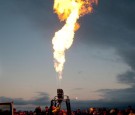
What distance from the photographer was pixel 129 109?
19609 mm

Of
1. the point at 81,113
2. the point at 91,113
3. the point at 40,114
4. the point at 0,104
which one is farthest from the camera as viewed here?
the point at 81,113

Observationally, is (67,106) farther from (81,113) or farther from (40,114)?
(81,113)

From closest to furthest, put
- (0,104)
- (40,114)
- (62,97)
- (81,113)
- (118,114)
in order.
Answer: (0,104) → (62,97) → (118,114) → (40,114) → (81,113)

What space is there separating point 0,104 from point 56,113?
6.95 m

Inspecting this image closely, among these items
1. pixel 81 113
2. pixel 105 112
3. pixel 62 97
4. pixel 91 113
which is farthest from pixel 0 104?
pixel 81 113

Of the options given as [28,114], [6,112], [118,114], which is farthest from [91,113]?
[6,112]

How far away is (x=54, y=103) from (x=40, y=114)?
405 cm

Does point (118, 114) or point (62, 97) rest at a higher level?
point (62, 97)

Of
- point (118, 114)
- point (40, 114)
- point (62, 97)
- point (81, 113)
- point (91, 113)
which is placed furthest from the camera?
point (81, 113)

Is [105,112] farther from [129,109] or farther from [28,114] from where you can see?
[28,114]

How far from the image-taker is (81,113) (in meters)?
25.7

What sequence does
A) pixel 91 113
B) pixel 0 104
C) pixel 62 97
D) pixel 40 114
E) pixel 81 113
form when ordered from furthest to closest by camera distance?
1. pixel 81 113
2. pixel 91 113
3. pixel 40 114
4. pixel 62 97
5. pixel 0 104

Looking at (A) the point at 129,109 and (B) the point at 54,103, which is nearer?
(B) the point at 54,103

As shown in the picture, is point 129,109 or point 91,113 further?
point 91,113
